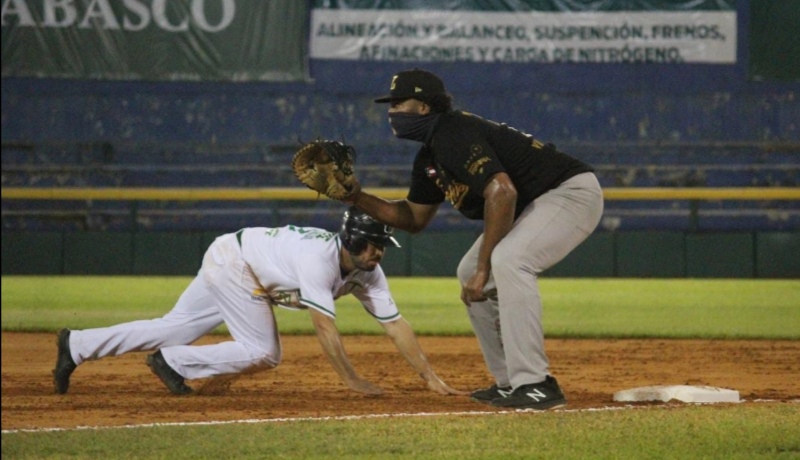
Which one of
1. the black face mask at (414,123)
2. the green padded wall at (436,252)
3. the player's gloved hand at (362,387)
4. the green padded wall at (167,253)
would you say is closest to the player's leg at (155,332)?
the player's gloved hand at (362,387)

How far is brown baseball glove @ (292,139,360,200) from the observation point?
5.81 m

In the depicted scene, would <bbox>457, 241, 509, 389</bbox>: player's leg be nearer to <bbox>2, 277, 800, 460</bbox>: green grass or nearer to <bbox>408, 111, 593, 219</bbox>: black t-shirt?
<bbox>408, 111, 593, 219</bbox>: black t-shirt

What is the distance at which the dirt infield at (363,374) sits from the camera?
6.04 meters

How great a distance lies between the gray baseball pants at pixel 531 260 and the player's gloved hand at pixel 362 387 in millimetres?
872

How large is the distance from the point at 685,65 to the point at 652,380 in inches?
559

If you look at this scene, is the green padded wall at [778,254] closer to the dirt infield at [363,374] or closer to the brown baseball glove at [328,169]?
the dirt infield at [363,374]

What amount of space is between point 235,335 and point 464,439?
219 centimetres

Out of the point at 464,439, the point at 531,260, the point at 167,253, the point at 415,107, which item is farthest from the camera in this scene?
the point at 167,253

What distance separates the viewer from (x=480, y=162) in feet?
17.9

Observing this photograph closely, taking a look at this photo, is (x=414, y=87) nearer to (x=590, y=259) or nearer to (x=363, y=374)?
(x=363, y=374)

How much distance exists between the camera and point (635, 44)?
20688 mm

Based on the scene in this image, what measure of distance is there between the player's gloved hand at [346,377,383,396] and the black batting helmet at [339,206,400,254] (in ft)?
2.15

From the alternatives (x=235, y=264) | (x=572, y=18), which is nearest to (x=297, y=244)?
(x=235, y=264)

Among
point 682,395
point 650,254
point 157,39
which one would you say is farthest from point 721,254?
point 682,395
